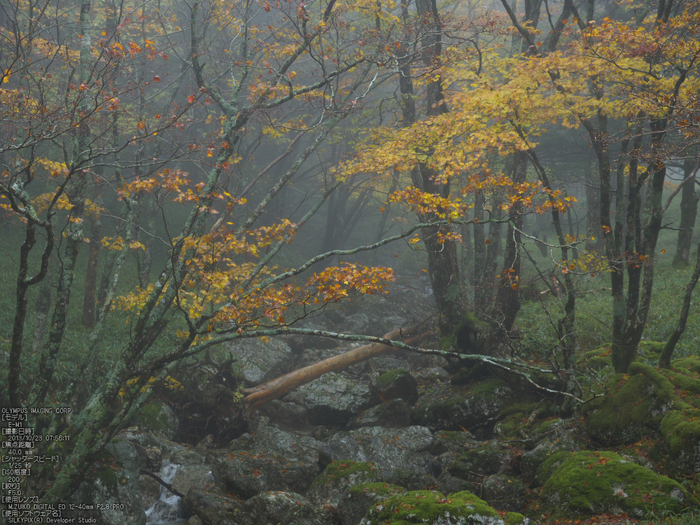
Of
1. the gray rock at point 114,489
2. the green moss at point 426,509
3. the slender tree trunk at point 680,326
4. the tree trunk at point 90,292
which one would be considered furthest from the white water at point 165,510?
the slender tree trunk at point 680,326

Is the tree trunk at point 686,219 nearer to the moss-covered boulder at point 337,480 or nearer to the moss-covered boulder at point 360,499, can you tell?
the moss-covered boulder at point 337,480

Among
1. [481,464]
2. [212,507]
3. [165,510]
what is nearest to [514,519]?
[481,464]

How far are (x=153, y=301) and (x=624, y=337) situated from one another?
354 inches

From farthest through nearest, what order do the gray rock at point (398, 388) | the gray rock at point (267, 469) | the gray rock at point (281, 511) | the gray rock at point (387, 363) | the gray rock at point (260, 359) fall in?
the gray rock at point (387, 363), the gray rock at point (260, 359), the gray rock at point (398, 388), the gray rock at point (267, 469), the gray rock at point (281, 511)

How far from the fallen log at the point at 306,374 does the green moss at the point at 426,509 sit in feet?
22.1

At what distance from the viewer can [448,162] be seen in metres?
12.3

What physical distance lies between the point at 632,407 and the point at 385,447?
16.4 feet

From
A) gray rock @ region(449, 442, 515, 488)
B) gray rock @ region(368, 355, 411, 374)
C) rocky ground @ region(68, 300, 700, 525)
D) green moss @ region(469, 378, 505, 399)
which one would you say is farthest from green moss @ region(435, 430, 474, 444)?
gray rock @ region(368, 355, 411, 374)

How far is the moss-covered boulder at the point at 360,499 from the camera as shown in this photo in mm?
6531

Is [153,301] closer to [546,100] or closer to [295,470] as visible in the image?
[295,470]

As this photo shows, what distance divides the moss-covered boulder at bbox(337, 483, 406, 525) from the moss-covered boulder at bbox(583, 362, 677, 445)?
12.0ft

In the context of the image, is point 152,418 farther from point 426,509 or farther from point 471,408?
point 426,509

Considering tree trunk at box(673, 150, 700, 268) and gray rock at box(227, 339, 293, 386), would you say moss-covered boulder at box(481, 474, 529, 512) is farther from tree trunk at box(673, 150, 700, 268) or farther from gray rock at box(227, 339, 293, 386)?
tree trunk at box(673, 150, 700, 268)

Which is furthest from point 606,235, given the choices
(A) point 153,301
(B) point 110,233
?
(B) point 110,233
